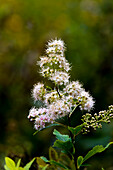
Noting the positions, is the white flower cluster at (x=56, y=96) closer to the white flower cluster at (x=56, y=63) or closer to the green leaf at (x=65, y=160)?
the white flower cluster at (x=56, y=63)

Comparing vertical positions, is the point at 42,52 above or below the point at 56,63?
above

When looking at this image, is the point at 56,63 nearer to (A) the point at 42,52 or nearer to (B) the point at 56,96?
(B) the point at 56,96

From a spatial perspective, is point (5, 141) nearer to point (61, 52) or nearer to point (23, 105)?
point (23, 105)

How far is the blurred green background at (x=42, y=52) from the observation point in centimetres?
229

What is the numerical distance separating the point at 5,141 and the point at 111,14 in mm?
1731

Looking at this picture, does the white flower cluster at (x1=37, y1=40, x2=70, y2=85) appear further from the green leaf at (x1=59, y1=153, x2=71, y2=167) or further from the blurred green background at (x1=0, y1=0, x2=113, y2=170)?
the blurred green background at (x1=0, y1=0, x2=113, y2=170)

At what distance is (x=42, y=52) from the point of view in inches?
109

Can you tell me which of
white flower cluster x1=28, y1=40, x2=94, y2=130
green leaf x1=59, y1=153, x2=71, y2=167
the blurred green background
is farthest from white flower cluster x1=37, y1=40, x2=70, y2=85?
the blurred green background

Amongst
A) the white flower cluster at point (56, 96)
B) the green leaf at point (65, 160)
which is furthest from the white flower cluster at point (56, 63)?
the green leaf at point (65, 160)

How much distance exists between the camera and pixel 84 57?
271 centimetres

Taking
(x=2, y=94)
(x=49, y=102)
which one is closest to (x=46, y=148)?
(x=2, y=94)

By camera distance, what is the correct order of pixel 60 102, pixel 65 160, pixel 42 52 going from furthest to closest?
pixel 42 52 → pixel 65 160 → pixel 60 102

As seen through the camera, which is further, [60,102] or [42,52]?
[42,52]

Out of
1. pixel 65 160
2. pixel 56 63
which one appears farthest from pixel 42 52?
pixel 56 63
